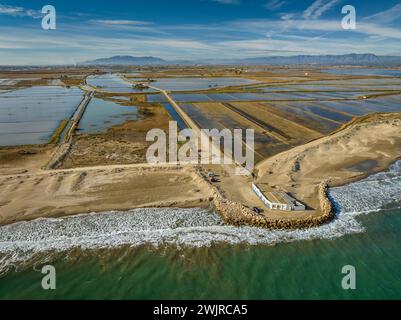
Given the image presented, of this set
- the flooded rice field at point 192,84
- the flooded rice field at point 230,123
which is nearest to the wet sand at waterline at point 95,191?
the flooded rice field at point 230,123

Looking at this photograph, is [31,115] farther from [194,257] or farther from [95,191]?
[194,257]

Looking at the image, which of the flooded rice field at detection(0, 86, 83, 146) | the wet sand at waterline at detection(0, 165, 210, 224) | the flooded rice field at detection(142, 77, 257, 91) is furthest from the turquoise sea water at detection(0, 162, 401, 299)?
the flooded rice field at detection(142, 77, 257, 91)

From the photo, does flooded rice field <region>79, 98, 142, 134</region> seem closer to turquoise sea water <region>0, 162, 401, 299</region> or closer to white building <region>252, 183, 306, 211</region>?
turquoise sea water <region>0, 162, 401, 299</region>

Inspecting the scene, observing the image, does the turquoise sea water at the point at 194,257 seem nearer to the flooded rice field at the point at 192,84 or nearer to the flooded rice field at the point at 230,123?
the flooded rice field at the point at 230,123
